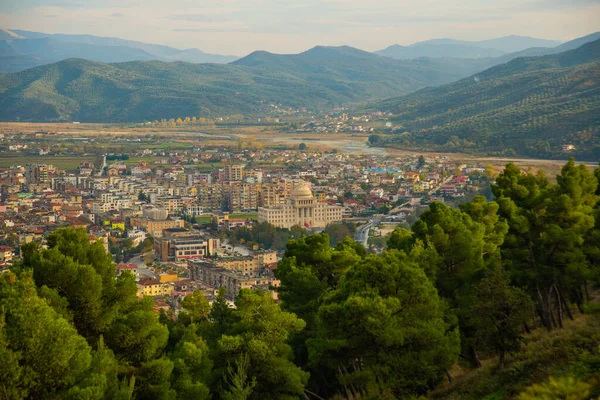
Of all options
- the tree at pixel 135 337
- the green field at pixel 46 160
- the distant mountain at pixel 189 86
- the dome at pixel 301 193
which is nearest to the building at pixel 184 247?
the dome at pixel 301 193

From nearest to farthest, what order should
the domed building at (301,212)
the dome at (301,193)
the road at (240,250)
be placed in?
the road at (240,250)
the domed building at (301,212)
the dome at (301,193)

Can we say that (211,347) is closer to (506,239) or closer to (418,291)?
(418,291)

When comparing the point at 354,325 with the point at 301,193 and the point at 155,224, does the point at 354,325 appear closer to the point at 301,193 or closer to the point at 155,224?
the point at 155,224

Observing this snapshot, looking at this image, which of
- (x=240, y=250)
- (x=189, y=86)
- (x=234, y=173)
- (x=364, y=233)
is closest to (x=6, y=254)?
(x=240, y=250)

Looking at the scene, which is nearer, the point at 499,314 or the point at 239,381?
the point at 239,381

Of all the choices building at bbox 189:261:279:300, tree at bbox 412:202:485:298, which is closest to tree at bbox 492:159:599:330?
tree at bbox 412:202:485:298

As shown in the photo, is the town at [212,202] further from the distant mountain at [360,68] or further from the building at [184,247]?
the distant mountain at [360,68]

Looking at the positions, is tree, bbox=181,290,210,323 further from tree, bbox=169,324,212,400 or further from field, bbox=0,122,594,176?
field, bbox=0,122,594,176
